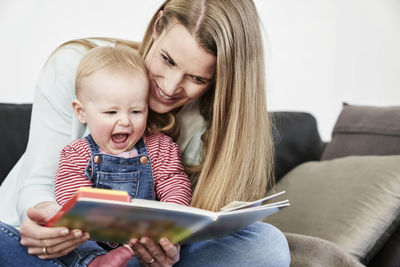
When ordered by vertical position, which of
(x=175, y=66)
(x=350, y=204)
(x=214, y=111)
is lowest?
(x=350, y=204)

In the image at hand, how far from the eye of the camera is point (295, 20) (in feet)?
9.24

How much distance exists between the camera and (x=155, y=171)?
1.38 m

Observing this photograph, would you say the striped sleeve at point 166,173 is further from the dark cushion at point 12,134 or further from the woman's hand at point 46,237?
the dark cushion at point 12,134

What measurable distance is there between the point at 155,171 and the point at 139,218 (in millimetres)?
450

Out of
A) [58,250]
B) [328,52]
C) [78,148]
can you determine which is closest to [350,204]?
Result: [78,148]

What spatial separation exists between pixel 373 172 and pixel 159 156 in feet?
2.99

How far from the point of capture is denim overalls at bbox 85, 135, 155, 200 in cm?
129

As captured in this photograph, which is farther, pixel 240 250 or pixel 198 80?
pixel 198 80

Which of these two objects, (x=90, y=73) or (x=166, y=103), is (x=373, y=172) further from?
(x=90, y=73)

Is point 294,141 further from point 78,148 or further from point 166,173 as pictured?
point 78,148

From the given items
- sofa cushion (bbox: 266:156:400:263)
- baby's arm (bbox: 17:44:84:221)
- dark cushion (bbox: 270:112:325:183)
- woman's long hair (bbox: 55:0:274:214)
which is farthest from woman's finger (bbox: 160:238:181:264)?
dark cushion (bbox: 270:112:325:183)

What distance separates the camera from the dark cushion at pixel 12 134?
1771 mm

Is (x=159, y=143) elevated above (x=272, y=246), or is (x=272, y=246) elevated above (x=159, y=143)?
(x=159, y=143)

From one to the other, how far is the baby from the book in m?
0.23
